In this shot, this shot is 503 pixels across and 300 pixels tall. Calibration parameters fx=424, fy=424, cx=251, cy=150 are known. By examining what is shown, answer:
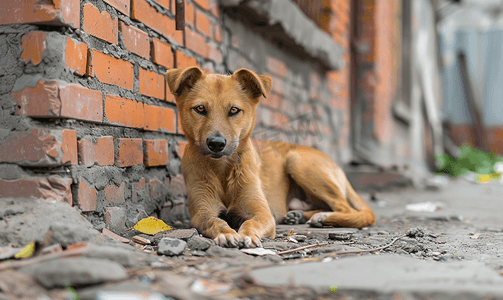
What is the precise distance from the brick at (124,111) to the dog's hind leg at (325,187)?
1251mm

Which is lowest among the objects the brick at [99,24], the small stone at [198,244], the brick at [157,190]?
the small stone at [198,244]

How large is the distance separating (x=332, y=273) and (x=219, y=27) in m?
2.68

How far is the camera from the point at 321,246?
2213 mm

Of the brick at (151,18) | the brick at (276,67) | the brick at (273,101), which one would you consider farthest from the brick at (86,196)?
the brick at (276,67)

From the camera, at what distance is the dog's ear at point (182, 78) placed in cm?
253

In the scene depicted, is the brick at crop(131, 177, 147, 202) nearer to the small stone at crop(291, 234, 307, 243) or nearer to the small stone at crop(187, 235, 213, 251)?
the small stone at crop(187, 235, 213, 251)

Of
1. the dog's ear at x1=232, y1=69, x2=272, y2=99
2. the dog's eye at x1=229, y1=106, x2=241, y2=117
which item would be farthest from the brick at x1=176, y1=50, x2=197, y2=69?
the dog's eye at x1=229, y1=106, x2=241, y2=117

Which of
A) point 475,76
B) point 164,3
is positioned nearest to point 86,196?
point 164,3

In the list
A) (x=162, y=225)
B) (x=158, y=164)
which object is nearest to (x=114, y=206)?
(x=162, y=225)

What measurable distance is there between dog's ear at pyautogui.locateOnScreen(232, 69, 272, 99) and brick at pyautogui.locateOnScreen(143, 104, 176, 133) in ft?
1.87

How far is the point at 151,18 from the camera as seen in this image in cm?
273

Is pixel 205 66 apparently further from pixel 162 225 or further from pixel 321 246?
pixel 321 246

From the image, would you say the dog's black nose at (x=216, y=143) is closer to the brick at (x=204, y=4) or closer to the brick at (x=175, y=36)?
the brick at (x=175, y=36)

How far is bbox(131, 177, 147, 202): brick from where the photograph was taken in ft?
8.30
